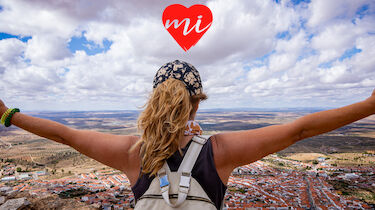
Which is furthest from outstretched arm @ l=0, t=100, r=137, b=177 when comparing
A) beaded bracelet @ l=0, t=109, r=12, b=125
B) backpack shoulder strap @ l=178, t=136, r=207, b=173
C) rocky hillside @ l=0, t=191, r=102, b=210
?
rocky hillside @ l=0, t=191, r=102, b=210

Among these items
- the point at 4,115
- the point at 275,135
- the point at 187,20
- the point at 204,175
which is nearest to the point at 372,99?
the point at 275,135

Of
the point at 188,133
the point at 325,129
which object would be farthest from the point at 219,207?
the point at 325,129

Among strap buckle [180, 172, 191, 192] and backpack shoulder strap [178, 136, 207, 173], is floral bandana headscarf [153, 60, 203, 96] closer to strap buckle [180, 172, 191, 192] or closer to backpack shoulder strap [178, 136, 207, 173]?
backpack shoulder strap [178, 136, 207, 173]

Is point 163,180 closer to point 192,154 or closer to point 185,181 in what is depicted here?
point 185,181

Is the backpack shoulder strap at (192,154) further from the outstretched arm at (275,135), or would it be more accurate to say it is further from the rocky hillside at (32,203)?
the rocky hillside at (32,203)

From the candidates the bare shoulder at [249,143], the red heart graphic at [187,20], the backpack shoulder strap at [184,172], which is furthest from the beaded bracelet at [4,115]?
the red heart graphic at [187,20]

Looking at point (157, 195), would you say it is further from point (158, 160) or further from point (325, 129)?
point (325, 129)
